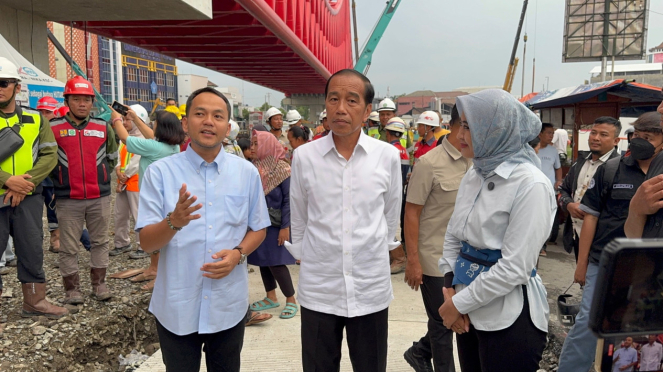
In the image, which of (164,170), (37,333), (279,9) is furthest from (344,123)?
(279,9)

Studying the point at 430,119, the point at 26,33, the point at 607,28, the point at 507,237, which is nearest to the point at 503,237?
the point at 507,237

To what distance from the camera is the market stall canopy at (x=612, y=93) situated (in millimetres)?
7555

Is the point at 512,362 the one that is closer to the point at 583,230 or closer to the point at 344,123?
the point at 344,123

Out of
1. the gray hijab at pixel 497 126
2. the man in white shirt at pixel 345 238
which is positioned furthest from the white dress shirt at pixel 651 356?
the man in white shirt at pixel 345 238

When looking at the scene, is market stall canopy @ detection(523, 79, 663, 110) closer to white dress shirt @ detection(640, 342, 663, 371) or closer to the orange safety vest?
the orange safety vest

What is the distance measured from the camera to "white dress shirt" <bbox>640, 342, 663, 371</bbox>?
0.93 m

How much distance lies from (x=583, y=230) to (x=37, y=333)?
3888 millimetres

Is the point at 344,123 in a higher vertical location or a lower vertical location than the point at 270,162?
higher

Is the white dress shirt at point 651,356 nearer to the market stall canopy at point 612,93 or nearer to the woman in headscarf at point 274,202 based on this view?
the woman in headscarf at point 274,202

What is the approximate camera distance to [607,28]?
27234 mm

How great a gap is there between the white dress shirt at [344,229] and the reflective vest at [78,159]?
2548 mm

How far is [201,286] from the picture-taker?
79.8 inches

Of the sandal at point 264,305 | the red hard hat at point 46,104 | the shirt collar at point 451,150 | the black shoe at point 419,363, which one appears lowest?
the sandal at point 264,305

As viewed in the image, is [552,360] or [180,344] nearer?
[180,344]
